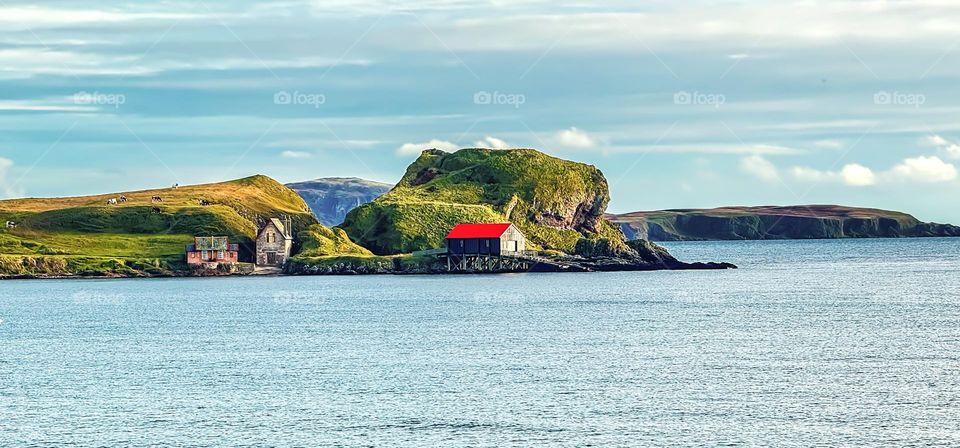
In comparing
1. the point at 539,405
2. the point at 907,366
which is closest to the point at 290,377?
the point at 539,405

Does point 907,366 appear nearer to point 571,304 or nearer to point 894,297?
point 571,304

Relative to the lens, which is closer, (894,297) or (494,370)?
(494,370)

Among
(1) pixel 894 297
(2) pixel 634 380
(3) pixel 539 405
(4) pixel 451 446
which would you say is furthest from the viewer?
(1) pixel 894 297

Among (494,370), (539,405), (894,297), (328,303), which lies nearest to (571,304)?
(328,303)

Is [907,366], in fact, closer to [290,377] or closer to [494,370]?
[494,370]

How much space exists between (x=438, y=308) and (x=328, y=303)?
17.1 m

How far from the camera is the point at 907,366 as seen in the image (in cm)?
7138

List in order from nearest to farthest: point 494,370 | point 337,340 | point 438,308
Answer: point 494,370 < point 337,340 < point 438,308

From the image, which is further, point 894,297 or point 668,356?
point 894,297

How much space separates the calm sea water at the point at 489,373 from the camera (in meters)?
53.5

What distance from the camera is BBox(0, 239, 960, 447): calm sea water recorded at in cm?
Answer: 5353

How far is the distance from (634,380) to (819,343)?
24.0 meters

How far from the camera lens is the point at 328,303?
450 feet

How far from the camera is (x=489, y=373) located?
7075cm
